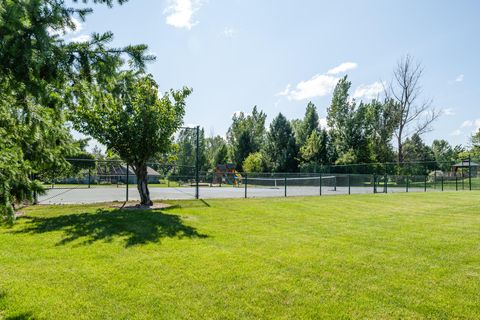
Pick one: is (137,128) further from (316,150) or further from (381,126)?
(381,126)

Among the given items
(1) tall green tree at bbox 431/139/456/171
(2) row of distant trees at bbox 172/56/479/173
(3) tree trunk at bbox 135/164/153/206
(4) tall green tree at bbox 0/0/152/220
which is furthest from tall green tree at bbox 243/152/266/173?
(1) tall green tree at bbox 431/139/456/171

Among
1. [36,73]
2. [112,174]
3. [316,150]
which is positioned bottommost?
[112,174]

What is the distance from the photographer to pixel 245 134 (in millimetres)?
50125

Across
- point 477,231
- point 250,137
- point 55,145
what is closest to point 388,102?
point 250,137

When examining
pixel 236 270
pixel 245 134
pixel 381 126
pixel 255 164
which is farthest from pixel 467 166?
pixel 236 270

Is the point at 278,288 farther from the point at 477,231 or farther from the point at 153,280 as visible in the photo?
the point at 477,231

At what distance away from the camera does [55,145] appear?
4.51 metres

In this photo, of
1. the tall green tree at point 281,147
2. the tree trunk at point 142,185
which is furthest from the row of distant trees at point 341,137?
the tree trunk at point 142,185

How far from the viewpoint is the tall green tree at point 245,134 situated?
49.2 metres

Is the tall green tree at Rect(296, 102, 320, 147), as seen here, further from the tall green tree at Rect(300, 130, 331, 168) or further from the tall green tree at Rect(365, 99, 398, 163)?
the tall green tree at Rect(365, 99, 398, 163)

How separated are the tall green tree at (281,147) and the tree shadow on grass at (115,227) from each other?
112 ft

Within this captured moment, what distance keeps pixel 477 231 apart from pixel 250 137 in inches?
1705

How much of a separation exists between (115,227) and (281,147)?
36725mm

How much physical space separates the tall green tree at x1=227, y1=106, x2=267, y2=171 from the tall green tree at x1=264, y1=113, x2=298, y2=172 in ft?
19.5
